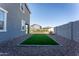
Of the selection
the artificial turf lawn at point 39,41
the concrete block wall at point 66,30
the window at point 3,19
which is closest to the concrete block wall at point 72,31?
the concrete block wall at point 66,30

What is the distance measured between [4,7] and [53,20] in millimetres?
19636

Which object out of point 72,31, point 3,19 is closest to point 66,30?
point 72,31

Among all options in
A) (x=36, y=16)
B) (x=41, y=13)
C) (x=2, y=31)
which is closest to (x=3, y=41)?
(x=2, y=31)

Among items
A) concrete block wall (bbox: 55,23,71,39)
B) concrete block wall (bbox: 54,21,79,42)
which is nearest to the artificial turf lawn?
concrete block wall (bbox: 54,21,79,42)

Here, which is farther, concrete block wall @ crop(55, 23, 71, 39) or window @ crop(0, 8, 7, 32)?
concrete block wall @ crop(55, 23, 71, 39)

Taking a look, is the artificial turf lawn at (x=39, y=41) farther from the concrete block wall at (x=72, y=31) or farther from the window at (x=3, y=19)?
the window at (x=3, y=19)

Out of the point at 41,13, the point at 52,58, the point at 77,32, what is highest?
the point at 41,13

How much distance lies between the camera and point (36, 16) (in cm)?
2955

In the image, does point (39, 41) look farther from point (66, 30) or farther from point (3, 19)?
point (66, 30)

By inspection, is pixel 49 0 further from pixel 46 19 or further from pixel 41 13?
pixel 46 19

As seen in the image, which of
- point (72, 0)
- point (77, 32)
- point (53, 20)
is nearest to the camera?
point (72, 0)

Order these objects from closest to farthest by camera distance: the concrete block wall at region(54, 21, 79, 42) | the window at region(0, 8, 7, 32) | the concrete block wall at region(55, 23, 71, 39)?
the window at region(0, 8, 7, 32), the concrete block wall at region(54, 21, 79, 42), the concrete block wall at region(55, 23, 71, 39)

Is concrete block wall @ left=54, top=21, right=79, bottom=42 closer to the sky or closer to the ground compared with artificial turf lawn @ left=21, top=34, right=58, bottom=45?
closer to the sky

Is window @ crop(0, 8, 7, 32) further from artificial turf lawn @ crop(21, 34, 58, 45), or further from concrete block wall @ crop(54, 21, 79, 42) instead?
concrete block wall @ crop(54, 21, 79, 42)
